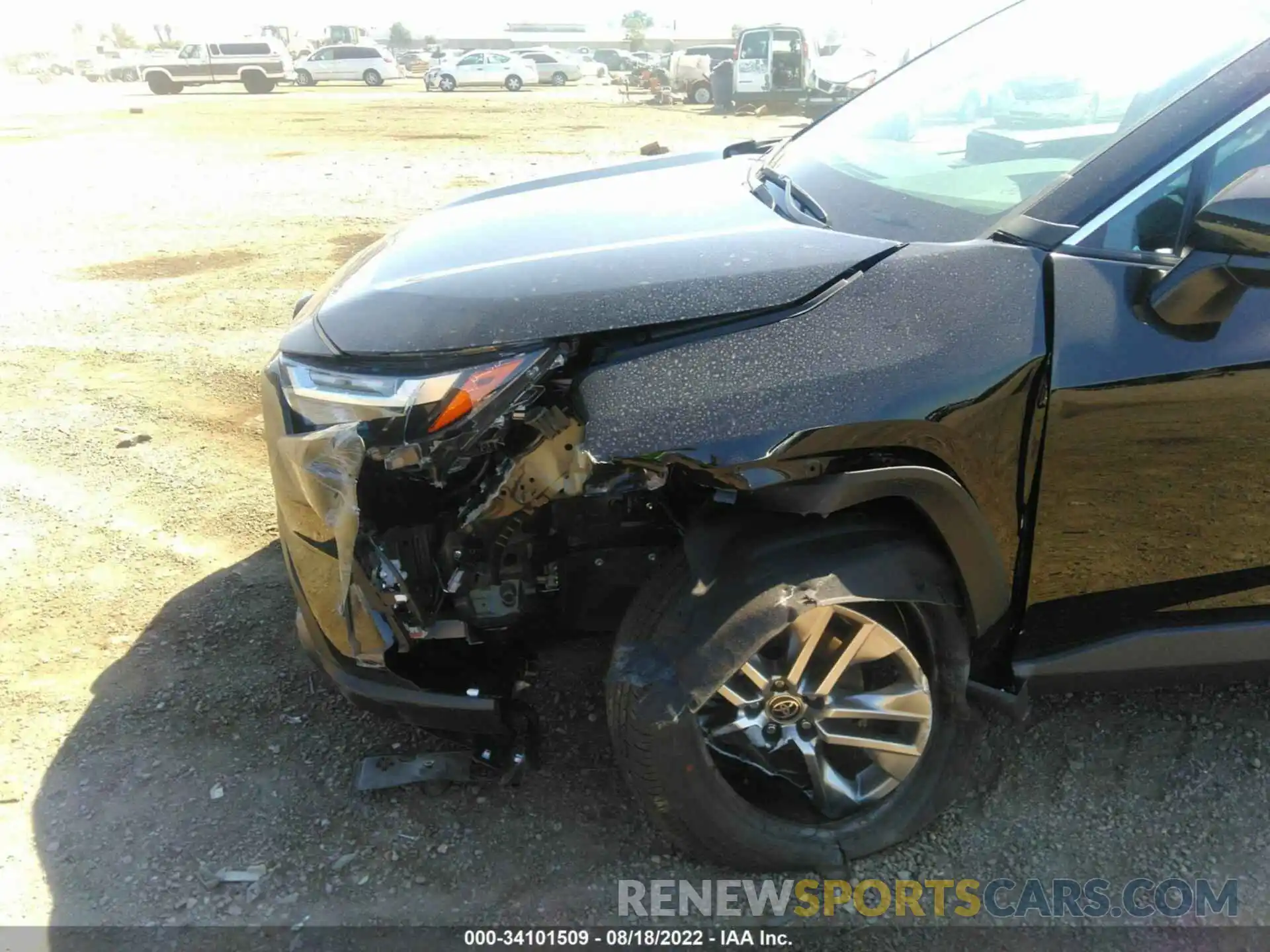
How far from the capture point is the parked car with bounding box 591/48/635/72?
5447 cm

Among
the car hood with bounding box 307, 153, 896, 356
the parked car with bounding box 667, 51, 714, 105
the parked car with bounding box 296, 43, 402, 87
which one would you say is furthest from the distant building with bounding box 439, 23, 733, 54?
the car hood with bounding box 307, 153, 896, 356

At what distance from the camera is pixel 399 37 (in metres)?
89.0

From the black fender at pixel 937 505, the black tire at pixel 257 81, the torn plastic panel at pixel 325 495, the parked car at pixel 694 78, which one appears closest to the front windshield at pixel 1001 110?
the black fender at pixel 937 505

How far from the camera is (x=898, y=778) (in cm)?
219

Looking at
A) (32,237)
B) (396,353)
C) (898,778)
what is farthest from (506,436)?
(32,237)

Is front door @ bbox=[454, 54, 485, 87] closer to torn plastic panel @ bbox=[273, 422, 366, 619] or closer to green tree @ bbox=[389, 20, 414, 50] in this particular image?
torn plastic panel @ bbox=[273, 422, 366, 619]

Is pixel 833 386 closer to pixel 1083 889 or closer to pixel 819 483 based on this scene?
pixel 819 483

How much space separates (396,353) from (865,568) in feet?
3.78

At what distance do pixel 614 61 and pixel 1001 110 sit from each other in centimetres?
6389

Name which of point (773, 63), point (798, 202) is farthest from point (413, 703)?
point (773, 63)

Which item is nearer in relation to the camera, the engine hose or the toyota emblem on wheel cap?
the toyota emblem on wheel cap

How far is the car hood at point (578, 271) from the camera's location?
1.95 metres

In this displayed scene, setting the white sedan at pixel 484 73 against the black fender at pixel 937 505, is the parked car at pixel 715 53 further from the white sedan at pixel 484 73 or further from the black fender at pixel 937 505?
the black fender at pixel 937 505

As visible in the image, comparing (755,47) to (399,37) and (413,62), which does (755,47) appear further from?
(399,37)
